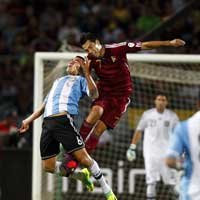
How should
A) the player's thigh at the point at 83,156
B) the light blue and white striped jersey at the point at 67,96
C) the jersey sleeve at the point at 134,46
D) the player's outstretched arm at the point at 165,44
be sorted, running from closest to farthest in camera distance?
the player's outstretched arm at the point at 165,44, the jersey sleeve at the point at 134,46, the player's thigh at the point at 83,156, the light blue and white striped jersey at the point at 67,96

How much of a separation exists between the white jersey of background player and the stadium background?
226cm

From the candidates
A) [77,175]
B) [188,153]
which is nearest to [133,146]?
[77,175]

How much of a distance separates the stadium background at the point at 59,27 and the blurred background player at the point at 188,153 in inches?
300

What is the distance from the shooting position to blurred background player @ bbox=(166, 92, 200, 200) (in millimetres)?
7148

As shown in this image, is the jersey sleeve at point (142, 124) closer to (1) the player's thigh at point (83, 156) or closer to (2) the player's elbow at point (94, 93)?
(1) the player's thigh at point (83, 156)

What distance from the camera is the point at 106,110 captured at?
10.7m

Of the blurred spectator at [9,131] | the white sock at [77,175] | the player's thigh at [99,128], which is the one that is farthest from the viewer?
the blurred spectator at [9,131]

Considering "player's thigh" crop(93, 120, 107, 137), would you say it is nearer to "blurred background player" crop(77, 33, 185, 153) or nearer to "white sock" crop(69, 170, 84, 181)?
"blurred background player" crop(77, 33, 185, 153)

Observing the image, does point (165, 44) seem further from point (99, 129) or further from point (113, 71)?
point (99, 129)

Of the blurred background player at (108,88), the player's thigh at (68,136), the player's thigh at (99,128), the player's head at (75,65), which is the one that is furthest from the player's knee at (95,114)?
the player's thigh at (68,136)

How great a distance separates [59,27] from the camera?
17359 mm

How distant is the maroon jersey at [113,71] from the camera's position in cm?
1030

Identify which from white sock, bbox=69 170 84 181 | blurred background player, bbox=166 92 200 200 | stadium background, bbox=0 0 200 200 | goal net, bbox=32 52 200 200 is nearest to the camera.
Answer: blurred background player, bbox=166 92 200 200

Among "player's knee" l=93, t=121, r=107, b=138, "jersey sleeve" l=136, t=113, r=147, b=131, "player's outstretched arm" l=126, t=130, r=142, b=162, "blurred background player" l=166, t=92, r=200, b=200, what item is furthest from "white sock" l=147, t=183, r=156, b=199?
"blurred background player" l=166, t=92, r=200, b=200
